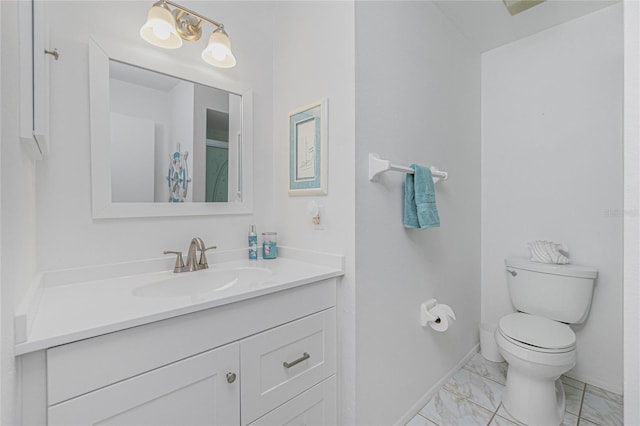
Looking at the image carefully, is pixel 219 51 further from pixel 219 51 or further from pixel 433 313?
pixel 433 313

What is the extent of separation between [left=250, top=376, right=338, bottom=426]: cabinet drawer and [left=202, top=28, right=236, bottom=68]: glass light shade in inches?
58.1

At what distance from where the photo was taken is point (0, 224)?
52 centimetres

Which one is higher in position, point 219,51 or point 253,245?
point 219,51

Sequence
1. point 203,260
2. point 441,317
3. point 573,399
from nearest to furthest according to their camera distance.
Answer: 1. point 203,260
2. point 441,317
3. point 573,399

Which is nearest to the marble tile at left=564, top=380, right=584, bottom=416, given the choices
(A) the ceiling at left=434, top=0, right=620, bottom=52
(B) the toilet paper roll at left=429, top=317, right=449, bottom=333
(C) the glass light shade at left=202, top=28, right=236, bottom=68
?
(B) the toilet paper roll at left=429, top=317, right=449, bottom=333

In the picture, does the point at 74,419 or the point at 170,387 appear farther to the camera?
the point at 170,387

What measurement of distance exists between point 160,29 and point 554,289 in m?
2.41

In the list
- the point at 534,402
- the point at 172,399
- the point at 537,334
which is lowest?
the point at 534,402

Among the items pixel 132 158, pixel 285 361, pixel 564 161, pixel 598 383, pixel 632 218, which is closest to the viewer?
pixel 632 218

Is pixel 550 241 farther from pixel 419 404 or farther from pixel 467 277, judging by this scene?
pixel 419 404

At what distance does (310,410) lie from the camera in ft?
3.87

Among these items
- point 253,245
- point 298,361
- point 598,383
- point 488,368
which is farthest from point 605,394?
point 253,245

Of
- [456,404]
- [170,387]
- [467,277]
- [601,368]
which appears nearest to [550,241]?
[467,277]

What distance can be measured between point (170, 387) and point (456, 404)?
1558 millimetres
